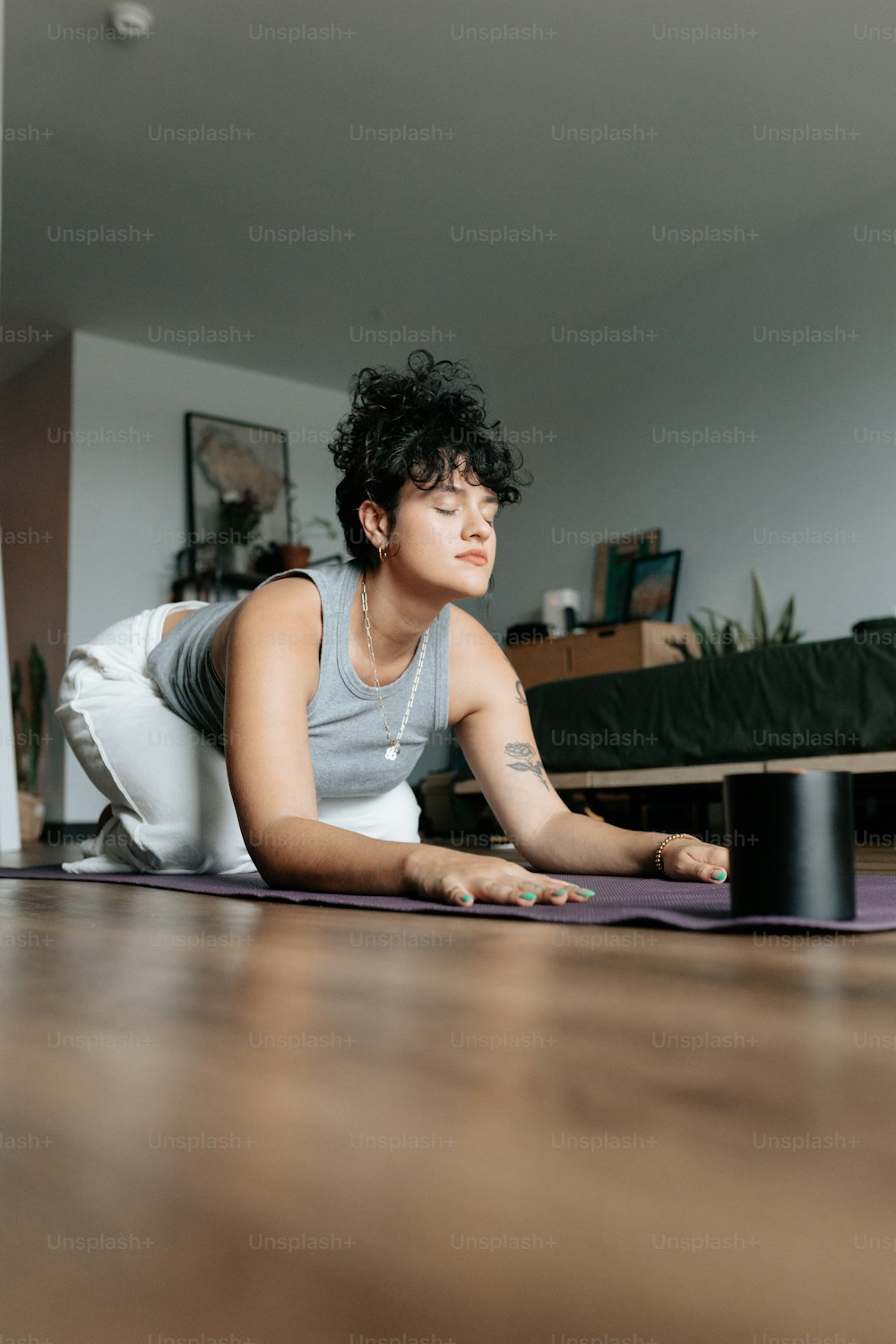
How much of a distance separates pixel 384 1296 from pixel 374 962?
473mm

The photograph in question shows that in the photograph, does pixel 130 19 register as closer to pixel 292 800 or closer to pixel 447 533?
pixel 447 533

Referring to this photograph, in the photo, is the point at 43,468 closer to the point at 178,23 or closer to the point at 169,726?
the point at 178,23

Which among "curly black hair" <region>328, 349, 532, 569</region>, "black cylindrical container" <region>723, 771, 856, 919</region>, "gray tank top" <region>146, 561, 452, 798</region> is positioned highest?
"curly black hair" <region>328, 349, 532, 569</region>

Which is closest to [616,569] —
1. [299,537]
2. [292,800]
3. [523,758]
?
[299,537]

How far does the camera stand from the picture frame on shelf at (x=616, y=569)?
18.1ft

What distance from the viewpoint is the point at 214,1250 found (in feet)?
0.72

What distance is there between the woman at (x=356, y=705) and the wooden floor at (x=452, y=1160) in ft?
1.56

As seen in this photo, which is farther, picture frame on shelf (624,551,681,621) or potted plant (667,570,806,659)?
picture frame on shelf (624,551,681,621)

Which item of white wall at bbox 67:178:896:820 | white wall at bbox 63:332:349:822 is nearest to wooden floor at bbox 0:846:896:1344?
white wall at bbox 67:178:896:820

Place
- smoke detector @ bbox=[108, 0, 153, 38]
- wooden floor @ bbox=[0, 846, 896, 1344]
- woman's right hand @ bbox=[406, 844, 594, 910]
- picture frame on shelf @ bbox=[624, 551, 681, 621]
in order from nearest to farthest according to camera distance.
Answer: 1. wooden floor @ bbox=[0, 846, 896, 1344]
2. woman's right hand @ bbox=[406, 844, 594, 910]
3. smoke detector @ bbox=[108, 0, 153, 38]
4. picture frame on shelf @ bbox=[624, 551, 681, 621]

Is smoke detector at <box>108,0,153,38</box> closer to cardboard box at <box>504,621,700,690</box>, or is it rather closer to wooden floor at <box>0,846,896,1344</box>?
cardboard box at <box>504,621,700,690</box>

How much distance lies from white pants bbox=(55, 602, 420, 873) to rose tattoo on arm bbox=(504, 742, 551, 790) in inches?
10.7

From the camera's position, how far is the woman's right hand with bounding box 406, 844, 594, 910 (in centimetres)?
93

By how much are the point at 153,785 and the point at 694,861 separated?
0.83 metres
